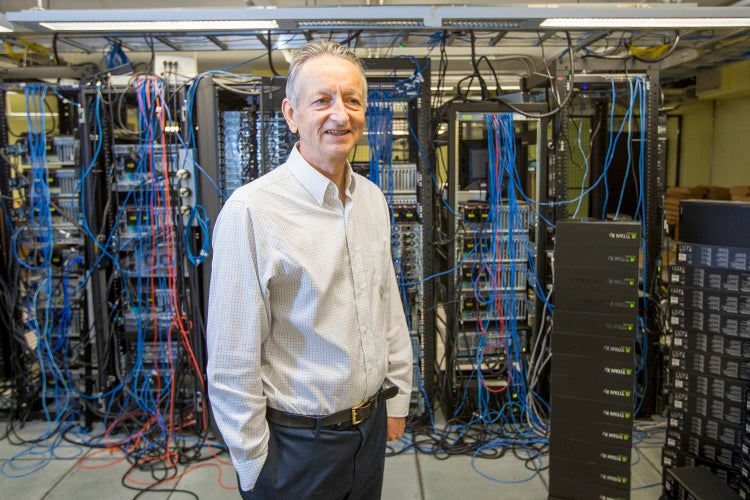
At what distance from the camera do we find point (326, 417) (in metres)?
1.28

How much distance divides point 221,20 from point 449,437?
260 centimetres

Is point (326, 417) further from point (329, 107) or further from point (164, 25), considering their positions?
point (164, 25)

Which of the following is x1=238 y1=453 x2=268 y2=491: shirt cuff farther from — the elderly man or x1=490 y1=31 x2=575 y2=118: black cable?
x1=490 y1=31 x2=575 y2=118: black cable

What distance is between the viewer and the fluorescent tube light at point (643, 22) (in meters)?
2.52

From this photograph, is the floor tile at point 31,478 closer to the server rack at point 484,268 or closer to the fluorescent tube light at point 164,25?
the server rack at point 484,268

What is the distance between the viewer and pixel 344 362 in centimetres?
128

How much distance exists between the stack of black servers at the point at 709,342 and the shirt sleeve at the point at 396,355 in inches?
58.8

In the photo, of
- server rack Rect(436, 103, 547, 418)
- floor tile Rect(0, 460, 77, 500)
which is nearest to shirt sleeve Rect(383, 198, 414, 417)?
server rack Rect(436, 103, 547, 418)

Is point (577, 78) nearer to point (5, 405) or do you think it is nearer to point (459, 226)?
point (459, 226)

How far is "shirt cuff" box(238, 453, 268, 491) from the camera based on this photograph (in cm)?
118

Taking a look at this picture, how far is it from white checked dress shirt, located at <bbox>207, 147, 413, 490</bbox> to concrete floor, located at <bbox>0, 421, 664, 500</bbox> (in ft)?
4.94

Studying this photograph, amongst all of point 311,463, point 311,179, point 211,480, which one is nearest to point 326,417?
point 311,463

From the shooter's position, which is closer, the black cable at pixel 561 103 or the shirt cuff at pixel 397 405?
the shirt cuff at pixel 397 405

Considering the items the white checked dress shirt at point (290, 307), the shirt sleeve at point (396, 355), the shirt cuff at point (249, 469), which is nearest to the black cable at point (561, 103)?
the shirt sleeve at point (396, 355)
